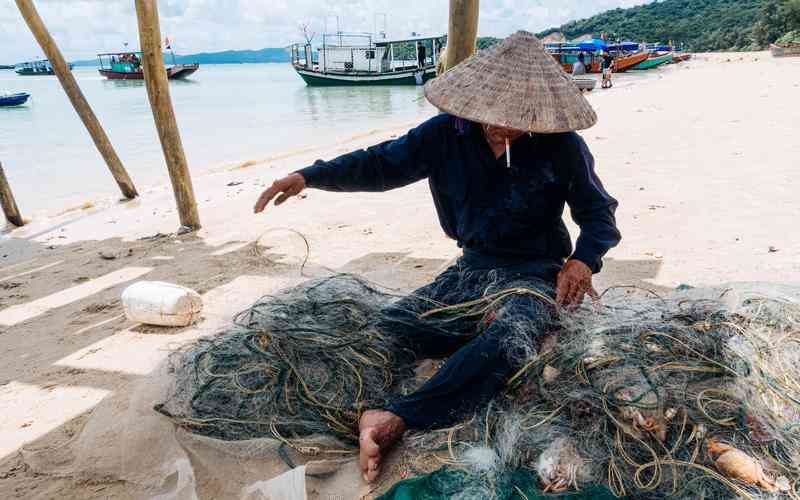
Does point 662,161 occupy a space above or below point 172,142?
below

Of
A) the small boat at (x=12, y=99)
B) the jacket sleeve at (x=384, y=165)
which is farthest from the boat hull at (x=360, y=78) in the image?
the jacket sleeve at (x=384, y=165)

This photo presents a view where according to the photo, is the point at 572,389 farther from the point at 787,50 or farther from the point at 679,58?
the point at 679,58

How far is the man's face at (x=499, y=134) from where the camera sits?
2293 millimetres

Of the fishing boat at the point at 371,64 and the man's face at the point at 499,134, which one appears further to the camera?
the fishing boat at the point at 371,64

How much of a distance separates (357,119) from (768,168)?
1678cm

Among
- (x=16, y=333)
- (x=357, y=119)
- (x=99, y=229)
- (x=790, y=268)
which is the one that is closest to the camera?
(x=790, y=268)

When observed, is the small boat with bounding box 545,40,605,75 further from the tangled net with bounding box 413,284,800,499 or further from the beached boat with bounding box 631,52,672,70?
the tangled net with bounding box 413,284,800,499

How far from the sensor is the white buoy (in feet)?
10.4

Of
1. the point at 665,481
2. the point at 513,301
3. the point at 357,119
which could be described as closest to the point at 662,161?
the point at 513,301

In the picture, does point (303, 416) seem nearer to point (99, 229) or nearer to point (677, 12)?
point (99, 229)

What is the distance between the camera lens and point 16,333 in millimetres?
3455

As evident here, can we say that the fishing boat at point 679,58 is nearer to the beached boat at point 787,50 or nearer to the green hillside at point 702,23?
the green hillside at point 702,23

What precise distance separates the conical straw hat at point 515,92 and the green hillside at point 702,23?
47.2 m

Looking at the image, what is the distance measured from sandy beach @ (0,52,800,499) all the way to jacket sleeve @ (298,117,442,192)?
104cm
